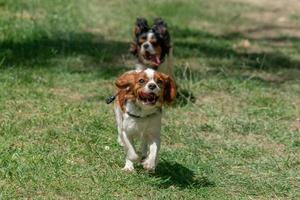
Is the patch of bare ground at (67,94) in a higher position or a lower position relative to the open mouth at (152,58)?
lower

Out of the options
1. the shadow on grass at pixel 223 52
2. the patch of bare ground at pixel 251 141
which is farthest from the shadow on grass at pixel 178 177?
the shadow on grass at pixel 223 52

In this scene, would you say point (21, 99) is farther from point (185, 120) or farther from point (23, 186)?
point (23, 186)

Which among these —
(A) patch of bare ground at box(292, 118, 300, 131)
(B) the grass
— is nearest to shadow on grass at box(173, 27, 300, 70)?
(B) the grass

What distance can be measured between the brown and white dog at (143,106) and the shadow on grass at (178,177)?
0.78ft

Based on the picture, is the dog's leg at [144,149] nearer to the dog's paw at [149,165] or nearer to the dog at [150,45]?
the dog's paw at [149,165]

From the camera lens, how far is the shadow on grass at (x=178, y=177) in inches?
244

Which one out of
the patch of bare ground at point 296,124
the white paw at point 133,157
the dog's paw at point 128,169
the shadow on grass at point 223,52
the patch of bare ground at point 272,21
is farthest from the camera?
the patch of bare ground at point 272,21

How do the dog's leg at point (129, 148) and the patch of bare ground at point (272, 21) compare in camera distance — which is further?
the patch of bare ground at point (272, 21)

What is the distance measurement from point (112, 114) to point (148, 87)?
2.53m

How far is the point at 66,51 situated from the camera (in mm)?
10953

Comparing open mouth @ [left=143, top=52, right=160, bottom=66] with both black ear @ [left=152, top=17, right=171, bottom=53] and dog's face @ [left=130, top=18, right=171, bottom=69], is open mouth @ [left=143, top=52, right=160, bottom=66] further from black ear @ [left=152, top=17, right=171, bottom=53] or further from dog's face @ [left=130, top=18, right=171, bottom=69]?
black ear @ [left=152, top=17, right=171, bottom=53]

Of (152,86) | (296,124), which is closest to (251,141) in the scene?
(296,124)

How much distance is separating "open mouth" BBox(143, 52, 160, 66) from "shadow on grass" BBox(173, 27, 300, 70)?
3.00 m

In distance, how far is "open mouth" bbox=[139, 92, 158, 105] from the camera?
5.73m
